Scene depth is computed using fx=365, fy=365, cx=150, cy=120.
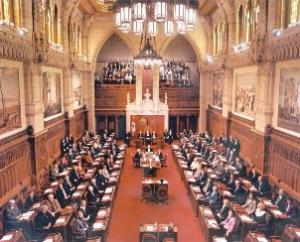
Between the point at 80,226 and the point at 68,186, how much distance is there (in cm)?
418

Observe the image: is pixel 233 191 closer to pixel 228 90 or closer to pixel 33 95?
pixel 33 95

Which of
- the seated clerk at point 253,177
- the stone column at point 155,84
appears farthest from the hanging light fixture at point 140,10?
the stone column at point 155,84

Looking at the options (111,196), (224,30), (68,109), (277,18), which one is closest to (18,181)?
(111,196)

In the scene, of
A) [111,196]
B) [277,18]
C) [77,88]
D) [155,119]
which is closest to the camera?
[111,196]

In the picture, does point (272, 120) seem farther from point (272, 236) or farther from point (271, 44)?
point (272, 236)

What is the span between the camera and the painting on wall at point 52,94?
58.8ft

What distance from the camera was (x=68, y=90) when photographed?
72.7 ft

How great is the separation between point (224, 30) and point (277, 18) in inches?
313

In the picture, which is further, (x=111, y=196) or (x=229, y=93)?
(x=229, y=93)

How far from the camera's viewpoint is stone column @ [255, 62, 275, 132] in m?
15.3

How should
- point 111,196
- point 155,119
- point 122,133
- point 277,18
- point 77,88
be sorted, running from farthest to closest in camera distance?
point 122,133
point 155,119
point 77,88
point 277,18
point 111,196

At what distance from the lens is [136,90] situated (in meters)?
28.6

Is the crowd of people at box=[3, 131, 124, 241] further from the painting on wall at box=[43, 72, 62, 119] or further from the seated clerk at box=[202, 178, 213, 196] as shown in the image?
the seated clerk at box=[202, 178, 213, 196]

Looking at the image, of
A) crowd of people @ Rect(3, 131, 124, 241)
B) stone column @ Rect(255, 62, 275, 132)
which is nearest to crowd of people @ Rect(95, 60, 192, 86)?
crowd of people @ Rect(3, 131, 124, 241)
